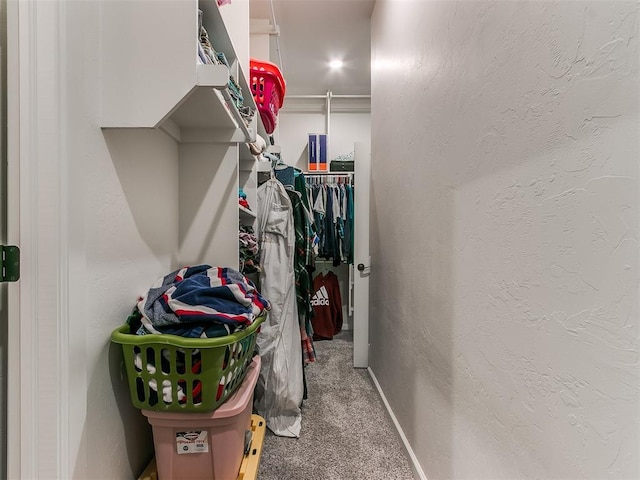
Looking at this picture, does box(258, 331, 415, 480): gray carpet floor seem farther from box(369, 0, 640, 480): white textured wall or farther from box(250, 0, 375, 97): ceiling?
box(250, 0, 375, 97): ceiling

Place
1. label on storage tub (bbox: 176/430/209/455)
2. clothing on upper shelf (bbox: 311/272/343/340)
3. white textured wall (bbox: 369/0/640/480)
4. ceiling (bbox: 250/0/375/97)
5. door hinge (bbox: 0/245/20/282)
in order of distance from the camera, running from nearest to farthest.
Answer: white textured wall (bbox: 369/0/640/480), door hinge (bbox: 0/245/20/282), label on storage tub (bbox: 176/430/209/455), ceiling (bbox: 250/0/375/97), clothing on upper shelf (bbox: 311/272/343/340)

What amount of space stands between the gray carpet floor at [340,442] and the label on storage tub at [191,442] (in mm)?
533

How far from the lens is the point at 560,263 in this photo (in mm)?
584

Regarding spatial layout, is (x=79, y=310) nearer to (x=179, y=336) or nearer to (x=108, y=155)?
(x=179, y=336)

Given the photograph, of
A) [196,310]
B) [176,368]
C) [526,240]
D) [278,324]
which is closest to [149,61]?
[196,310]

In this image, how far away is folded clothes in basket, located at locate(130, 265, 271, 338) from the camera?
79cm

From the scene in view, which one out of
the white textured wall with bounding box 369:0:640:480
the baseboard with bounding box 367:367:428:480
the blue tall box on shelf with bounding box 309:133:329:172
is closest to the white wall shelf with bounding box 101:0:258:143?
the white textured wall with bounding box 369:0:640:480

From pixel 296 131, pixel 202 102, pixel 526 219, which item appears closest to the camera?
pixel 526 219

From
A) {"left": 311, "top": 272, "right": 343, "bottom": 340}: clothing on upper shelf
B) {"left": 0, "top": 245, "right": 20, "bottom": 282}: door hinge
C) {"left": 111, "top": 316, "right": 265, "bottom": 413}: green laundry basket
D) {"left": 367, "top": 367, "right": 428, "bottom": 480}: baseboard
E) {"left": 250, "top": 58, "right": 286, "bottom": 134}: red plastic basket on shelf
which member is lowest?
{"left": 367, "top": 367, "right": 428, "bottom": 480}: baseboard

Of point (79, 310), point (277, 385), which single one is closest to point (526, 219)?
point (79, 310)

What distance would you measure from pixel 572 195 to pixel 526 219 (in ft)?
0.39

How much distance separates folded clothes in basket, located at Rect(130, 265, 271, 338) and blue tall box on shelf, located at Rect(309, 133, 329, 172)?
2545 mm

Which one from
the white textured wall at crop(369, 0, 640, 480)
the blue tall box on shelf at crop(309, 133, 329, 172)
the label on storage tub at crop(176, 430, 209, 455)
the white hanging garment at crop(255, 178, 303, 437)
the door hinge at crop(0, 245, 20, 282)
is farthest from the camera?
the blue tall box on shelf at crop(309, 133, 329, 172)

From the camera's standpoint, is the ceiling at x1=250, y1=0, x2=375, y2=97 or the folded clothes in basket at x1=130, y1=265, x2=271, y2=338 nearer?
the folded clothes in basket at x1=130, y1=265, x2=271, y2=338
